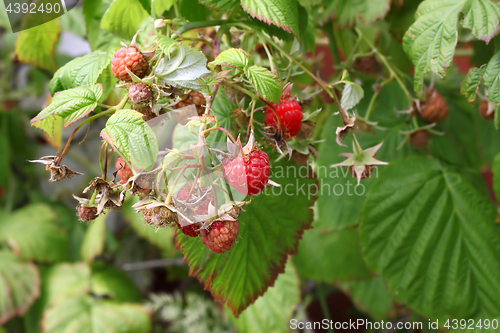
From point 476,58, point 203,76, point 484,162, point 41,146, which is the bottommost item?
point 41,146

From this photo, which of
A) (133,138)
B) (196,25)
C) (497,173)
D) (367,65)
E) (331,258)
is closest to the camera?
(133,138)

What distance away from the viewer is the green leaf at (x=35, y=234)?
2.96ft

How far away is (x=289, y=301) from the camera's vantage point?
0.69m

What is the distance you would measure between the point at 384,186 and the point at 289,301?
31 cm

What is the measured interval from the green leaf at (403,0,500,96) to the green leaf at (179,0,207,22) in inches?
9.0

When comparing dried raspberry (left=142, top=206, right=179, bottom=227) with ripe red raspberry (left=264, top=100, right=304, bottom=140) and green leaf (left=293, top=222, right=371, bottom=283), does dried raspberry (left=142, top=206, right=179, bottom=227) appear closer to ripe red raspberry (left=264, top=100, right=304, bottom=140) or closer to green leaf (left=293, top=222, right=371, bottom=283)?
ripe red raspberry (left=264, top=100, right=304, bottom=140)

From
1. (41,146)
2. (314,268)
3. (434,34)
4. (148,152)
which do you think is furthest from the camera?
(41,146)

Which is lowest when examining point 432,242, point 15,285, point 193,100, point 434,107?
point 15,285

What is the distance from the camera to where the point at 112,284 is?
3.15ft

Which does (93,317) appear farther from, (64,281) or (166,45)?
(166,45)

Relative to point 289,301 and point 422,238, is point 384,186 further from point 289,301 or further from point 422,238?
point 289,301

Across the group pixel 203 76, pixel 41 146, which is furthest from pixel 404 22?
pixel 41 146

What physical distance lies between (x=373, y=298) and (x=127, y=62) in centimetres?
81

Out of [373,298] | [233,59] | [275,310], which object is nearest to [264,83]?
[233,59]
